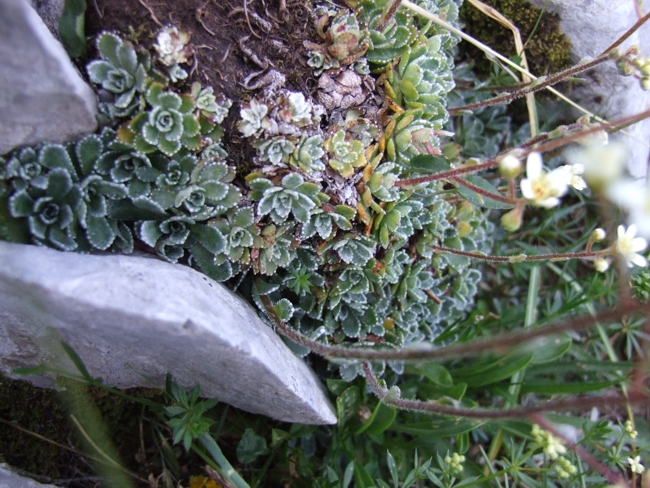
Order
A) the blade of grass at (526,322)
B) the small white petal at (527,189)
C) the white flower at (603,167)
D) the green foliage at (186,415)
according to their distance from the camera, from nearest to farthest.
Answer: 1. the white flower at (603,167)
2. the small white petal at (527,189)
3. the green foliage at (186,415)
4. the blade of grass at (526,322)

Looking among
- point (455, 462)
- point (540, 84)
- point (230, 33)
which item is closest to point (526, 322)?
point (455, 462)

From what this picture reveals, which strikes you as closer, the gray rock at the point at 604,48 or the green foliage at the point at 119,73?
Result: the green foliage at the point at 119,73

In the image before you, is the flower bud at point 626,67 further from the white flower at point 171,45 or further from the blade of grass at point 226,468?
the blade of grass at point 226,468

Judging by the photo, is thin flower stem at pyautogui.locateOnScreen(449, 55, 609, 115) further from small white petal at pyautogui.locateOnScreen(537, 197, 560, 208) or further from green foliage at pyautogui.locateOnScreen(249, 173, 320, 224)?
green foliage at pyautogui.locateOnScreen(249, 173, 320, 224)

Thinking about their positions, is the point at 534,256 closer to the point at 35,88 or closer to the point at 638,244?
the point at 638,244

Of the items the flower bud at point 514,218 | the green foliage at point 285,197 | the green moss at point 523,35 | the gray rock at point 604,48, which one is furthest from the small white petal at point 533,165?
the green moss at point 523,35

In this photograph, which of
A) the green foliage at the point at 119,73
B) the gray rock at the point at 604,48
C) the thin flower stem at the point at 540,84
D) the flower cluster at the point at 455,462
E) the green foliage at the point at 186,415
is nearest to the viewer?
the green foliage at the point at 119,73
